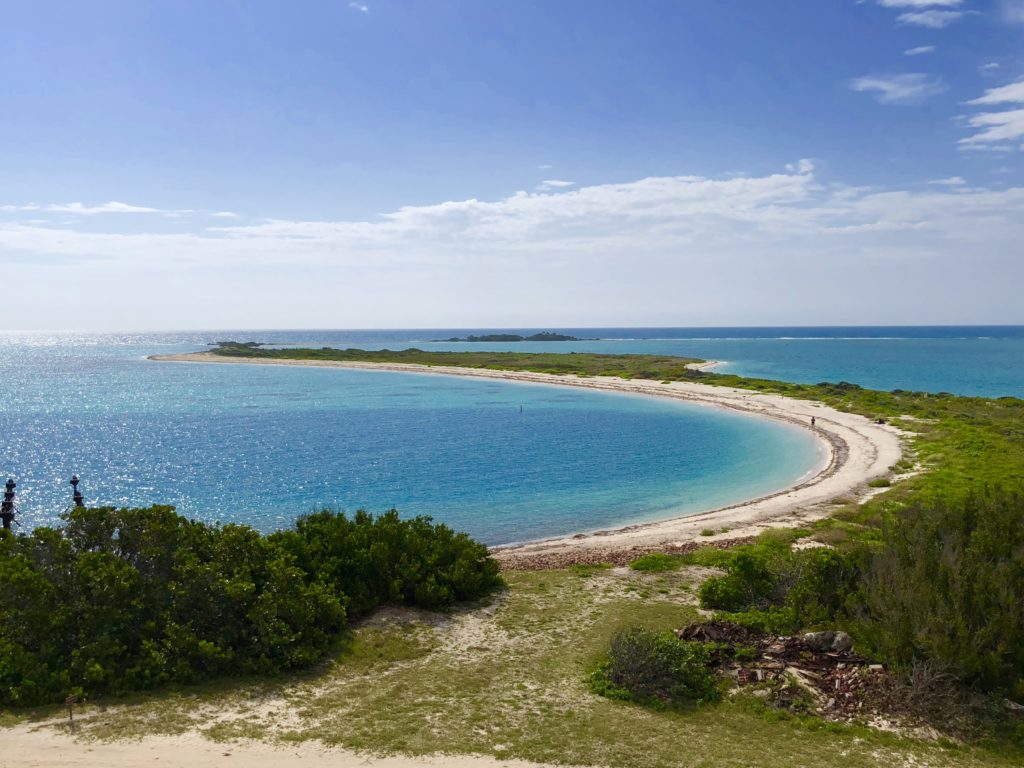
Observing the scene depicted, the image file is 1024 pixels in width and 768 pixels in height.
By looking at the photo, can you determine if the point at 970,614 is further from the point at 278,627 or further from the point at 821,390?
the point at 821,390

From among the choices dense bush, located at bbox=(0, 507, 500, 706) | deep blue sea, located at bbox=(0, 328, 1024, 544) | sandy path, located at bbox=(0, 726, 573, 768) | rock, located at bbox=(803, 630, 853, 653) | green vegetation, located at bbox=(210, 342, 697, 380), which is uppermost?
green vegetation, located at bbox=(210, 342, 697, 380)

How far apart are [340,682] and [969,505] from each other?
722 inches

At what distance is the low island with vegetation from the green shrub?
2.24 meters

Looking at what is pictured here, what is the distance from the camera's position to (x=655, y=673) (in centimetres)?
1475

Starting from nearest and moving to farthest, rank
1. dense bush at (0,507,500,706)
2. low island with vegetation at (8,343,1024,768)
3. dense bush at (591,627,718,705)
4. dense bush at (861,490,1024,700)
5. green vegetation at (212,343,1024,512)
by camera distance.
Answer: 1. low island with vegetation at (8,343,1024,768)
2. dense bush at (861,490,1024,700)
3. dense bush at (0,507,500,706)
4. dense bush at (591,627,718,705)
5. green vegetation at (212,343,1024,512)

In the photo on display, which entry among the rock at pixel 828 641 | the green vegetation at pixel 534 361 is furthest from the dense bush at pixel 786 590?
the green vegetation at pixel 534 361

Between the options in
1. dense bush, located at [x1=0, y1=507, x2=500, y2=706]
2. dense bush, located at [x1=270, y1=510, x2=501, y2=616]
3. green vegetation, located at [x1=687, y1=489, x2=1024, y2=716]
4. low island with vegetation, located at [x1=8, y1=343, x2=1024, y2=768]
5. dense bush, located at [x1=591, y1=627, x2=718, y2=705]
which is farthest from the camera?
Result: dense bush, located at [x1=270, y1=510, x2=501, y2=616]

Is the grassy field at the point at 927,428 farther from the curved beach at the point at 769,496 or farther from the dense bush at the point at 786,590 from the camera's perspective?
the dense bush at the point at 786,590

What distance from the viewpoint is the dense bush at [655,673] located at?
47.1ft

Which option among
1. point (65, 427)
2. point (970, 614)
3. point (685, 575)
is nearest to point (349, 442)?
point (65, 427)

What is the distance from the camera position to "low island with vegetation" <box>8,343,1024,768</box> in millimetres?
12734

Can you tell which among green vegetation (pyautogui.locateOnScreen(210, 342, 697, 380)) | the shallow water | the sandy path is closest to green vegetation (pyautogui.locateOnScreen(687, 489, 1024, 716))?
the sandy path

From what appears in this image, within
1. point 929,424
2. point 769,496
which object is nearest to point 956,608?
point 769,496

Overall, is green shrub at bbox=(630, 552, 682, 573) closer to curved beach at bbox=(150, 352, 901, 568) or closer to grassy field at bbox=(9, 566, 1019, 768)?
curved beach at bbox=(150, 352, 901, 568)
